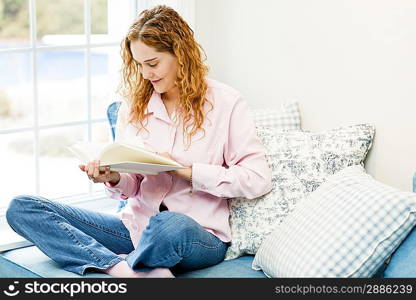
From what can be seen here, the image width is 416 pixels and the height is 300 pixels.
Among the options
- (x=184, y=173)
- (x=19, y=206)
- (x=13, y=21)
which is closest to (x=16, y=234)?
(x=19, y=206)

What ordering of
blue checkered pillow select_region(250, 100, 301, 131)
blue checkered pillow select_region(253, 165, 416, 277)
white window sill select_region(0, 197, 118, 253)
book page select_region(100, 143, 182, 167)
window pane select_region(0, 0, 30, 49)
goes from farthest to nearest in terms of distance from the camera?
window pane select_region(0, 0, 30, 49) < blue checkered pillow select_region(250, 100, 301, 131) < white window sill select_region(0, 197, 118, 253) < book page select_region(100, 143, 182, 167) < blue checkered pillow select_region(253, 165, 416, 277)

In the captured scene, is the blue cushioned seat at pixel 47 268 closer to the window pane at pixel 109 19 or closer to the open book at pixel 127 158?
the open book at pixel 127 158

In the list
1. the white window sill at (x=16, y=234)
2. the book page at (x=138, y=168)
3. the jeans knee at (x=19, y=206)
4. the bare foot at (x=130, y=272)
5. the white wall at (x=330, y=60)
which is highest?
the white wall at (x=330, y=60)

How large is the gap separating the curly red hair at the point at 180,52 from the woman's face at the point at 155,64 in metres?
0.02

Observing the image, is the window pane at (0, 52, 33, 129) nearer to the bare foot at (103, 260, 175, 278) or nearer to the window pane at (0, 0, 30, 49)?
the window pane at (0, 0, 30, 49)

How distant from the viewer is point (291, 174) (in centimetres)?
279

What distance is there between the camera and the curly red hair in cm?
268

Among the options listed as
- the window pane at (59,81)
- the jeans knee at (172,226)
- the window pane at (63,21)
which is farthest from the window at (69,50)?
the window pane at (59,81)

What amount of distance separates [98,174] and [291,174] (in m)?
0.67

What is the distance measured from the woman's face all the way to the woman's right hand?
1.08 ft

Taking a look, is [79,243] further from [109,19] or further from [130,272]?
[109,19]

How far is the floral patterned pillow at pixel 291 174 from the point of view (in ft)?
9.02

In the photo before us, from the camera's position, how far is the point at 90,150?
8.56 ft

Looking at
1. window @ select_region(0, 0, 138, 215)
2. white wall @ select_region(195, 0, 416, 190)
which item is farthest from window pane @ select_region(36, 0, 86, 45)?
white wall @ select_region(195, 0, 416, 190)
